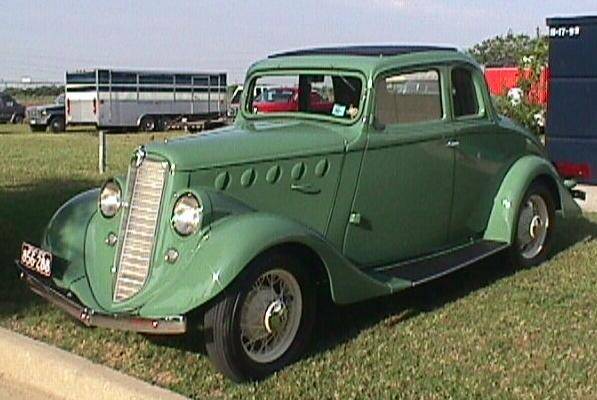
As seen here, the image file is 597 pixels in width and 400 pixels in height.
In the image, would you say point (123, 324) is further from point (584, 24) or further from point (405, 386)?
point (584, 24)

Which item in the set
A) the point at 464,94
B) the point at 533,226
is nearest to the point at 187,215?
the point at 464,94

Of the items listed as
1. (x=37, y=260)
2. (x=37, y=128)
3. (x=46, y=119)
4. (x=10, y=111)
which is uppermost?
(x=37, y=260)

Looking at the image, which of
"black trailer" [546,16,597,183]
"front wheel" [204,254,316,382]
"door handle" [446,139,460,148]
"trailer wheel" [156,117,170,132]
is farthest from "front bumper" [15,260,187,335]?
"trailer wheel" [156,117,170,132]

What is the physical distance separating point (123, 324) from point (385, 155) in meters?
2.17

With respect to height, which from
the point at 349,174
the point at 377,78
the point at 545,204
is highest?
the point at 377,78

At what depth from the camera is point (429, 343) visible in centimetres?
541

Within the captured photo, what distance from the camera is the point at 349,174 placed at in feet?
18.8

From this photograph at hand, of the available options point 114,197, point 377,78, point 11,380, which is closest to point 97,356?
point 11,380

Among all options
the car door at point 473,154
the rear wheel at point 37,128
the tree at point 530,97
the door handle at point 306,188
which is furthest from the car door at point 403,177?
the rear wheel at point 37,128

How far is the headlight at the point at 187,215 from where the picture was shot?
495cm

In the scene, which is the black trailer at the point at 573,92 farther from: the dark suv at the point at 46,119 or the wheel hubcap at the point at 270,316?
the dark suv at the point at 46,119

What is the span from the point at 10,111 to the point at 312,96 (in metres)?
35.0

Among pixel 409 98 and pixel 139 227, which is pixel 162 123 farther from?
pixel 139 227

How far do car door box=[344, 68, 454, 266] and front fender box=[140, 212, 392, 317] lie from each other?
778 mm
